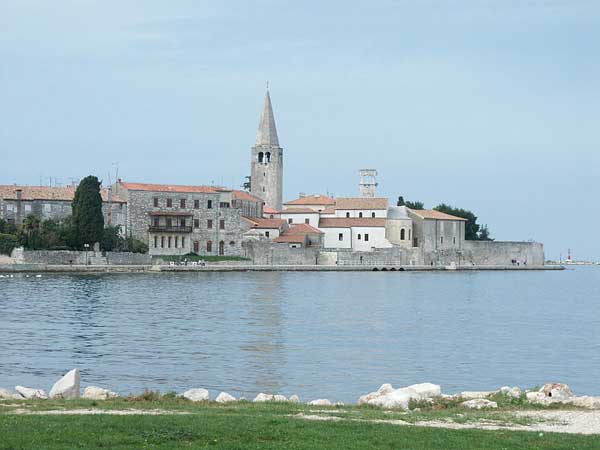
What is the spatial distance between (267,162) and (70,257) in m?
31.2

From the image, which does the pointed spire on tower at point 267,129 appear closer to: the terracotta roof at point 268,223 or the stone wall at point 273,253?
the terracotta roof at point 268,223

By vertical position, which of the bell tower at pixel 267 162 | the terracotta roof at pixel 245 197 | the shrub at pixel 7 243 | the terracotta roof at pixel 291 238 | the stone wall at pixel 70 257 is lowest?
the stone wall at pixel 70 257

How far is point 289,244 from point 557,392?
66824mm

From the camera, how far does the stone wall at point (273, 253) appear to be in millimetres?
81000

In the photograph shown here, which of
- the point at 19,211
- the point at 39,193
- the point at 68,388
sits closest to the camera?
the point at 68,388

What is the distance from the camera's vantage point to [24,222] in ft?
222

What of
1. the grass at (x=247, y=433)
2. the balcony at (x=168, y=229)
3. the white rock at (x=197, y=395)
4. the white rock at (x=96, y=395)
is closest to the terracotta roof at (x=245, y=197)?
the balcony at (x=168, y=229)

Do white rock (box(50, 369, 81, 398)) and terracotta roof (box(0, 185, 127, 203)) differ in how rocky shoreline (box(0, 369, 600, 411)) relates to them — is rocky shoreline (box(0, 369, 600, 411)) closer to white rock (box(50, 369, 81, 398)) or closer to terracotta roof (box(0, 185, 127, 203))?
white rock (box(50, 369, 81, 398))

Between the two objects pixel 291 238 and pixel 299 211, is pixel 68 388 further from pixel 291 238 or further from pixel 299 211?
pixel 299 211

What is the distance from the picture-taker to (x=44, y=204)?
236 ft

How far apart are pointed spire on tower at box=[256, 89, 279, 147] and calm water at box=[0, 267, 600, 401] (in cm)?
3736

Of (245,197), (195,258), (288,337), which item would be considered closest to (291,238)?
(245,197)

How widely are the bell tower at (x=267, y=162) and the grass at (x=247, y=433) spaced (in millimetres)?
82476

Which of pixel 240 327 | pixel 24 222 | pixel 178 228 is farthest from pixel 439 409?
pixel 178 228
